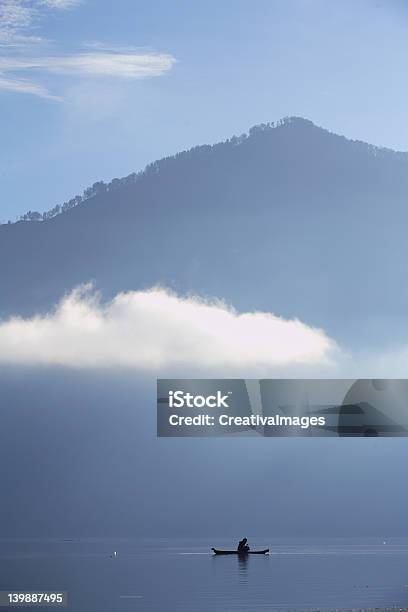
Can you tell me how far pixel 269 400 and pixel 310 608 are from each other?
624 cm

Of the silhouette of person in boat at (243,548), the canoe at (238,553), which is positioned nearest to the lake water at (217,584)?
the silhouette of person in boat at (243,548)

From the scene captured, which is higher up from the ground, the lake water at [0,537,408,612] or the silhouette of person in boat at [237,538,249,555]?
the silhouette of person in boat at [237,538,249,555]

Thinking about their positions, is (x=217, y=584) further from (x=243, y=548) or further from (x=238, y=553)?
(x=238, y=553)

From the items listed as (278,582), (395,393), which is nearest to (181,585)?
(278,582)

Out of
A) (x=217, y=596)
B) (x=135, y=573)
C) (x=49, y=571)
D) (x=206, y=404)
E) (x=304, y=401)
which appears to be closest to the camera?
(x=206, y=404)

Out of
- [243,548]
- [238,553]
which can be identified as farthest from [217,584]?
[238,553]

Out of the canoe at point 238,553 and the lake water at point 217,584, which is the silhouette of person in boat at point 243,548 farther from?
the lake water at point 217,584

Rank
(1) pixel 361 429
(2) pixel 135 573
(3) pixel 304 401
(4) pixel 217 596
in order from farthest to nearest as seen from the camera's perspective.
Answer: (2) pixel 135 573, (4) pixel 217 596, (1) pixel 361 429, (3) pixel 304 401

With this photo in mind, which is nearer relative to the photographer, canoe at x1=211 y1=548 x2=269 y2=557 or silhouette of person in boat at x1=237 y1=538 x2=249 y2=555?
silhouette of person in boat at x1=237 y1=538 x2=249 y2=555

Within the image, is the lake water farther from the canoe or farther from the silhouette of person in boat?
the canoe

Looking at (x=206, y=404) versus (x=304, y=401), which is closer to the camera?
(x=206, y=404)

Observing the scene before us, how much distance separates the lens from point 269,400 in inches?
775

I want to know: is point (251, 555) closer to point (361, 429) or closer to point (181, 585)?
point (181, 585)

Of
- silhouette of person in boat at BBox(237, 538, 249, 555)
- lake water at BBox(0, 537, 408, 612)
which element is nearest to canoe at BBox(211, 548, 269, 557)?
silhouette of person in boat at BBox(237, 538, 249, 555)
